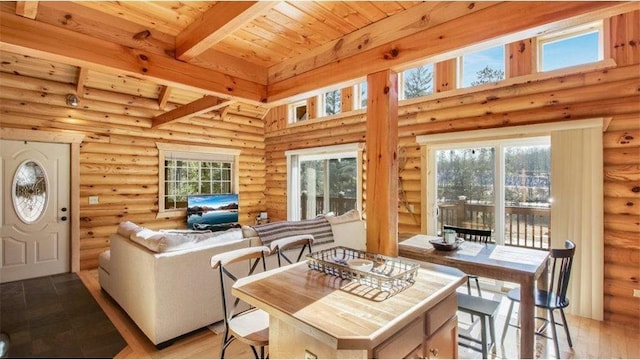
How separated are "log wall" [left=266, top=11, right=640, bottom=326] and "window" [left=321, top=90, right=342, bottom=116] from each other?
1513 millimetres

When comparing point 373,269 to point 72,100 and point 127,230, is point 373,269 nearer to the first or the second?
point 127,230

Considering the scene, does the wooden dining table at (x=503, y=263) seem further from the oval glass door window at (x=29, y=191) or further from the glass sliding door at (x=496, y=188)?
the oval glass door window at (x=29, y=191)

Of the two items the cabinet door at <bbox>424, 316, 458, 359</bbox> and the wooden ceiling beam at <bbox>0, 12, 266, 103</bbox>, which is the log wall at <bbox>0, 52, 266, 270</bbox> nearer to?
the wooden ceiling beam at <bbox>0, 12, 266, 103</bbox>

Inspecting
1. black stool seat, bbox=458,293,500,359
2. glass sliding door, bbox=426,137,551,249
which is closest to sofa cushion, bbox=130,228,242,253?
black stool seat, bbox=458,293,500,359

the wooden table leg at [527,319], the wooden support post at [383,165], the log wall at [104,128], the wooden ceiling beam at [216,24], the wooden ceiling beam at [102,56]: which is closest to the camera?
the wooden ceiling beam at [216,24]

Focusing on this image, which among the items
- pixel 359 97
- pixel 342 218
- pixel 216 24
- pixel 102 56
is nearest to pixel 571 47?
pixel 359 97

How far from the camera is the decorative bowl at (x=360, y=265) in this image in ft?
5.48

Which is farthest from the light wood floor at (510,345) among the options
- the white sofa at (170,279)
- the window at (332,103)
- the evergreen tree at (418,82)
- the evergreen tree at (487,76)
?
the window at (332,103)

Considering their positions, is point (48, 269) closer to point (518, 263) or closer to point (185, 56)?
point (185, 56)

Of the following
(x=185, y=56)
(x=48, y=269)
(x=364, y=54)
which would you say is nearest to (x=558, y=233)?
(x=364, y=54)

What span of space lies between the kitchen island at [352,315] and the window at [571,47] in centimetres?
317

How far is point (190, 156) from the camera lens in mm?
6086

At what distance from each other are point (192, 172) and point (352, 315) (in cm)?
565

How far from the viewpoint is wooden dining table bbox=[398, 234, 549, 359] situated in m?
2.19
